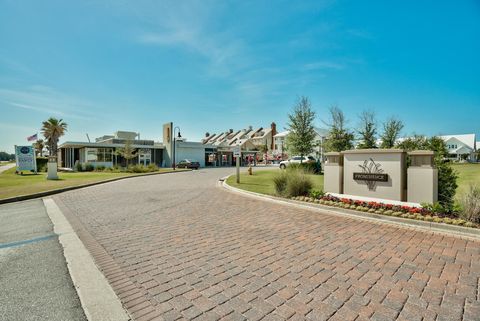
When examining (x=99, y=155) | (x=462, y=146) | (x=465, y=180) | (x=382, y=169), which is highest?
(x=462, y=146)

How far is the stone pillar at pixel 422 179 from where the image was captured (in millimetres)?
7367

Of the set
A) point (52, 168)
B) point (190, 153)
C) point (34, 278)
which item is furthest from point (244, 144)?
point (34, 278)

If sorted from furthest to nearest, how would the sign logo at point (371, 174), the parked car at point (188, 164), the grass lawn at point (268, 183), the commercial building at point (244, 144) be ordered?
the commercial building at point (244, 144) < the parked car at point (188, 164) < the grass lawn at point (268, 183) < the sign logo at point (371, 174)

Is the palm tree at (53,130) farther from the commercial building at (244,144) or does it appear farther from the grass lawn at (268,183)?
the grass lawn at (268,183)

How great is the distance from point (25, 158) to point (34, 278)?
3047cm

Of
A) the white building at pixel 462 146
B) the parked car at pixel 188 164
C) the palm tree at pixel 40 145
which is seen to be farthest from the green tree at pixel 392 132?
the palm tree at pixel 40 145

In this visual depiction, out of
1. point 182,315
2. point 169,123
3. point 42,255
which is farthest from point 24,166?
point 182,315

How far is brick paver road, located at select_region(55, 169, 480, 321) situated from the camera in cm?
277

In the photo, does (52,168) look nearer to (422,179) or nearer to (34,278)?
(34,278)

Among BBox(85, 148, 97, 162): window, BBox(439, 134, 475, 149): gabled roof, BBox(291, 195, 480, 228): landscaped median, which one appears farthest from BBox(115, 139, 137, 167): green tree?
BBox(439, 134, 475, 149): gabled roof

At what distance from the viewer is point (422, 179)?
7547 millimetres

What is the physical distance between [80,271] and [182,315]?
2.09m

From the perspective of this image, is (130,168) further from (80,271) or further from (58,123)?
(58,123)

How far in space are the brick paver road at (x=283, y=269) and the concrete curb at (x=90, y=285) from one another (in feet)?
0.41
